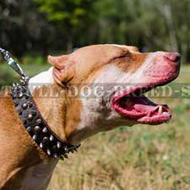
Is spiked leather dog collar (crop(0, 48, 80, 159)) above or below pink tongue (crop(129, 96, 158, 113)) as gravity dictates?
above

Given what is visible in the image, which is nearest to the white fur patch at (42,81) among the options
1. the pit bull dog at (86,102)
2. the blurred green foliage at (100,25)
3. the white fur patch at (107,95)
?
the pit bull dog at (86,102)

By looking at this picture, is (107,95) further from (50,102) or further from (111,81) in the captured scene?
(50,102)

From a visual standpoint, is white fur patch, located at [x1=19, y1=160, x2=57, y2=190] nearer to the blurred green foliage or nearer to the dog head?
the dog head

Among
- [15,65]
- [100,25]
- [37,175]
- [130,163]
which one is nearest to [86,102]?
[37,175]

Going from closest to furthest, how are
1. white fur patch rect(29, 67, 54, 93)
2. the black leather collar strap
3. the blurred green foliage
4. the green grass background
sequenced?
1. the black leather collar strap
2. white fur patch rect(29, 67, 54, 93)
3. the green grass background
4. the blurred green foliage

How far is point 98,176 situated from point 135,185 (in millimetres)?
397

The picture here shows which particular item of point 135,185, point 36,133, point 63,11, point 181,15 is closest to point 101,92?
point 36,133

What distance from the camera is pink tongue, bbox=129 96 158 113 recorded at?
2666 mm

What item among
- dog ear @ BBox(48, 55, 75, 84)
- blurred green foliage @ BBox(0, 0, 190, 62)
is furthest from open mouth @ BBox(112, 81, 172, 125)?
blurred green foliage @ BBox(0, 0, 190, 62)

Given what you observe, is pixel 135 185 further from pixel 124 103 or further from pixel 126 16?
pixel 126 16

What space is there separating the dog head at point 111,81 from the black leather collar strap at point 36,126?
0.40 feet

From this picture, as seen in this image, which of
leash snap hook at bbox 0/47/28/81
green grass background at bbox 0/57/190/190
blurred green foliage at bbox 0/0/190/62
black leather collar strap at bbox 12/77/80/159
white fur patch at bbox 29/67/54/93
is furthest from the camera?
blurred green foliage at bbox 0/0/190/62

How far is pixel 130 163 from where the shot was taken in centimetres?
423

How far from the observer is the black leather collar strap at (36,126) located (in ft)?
8.20
